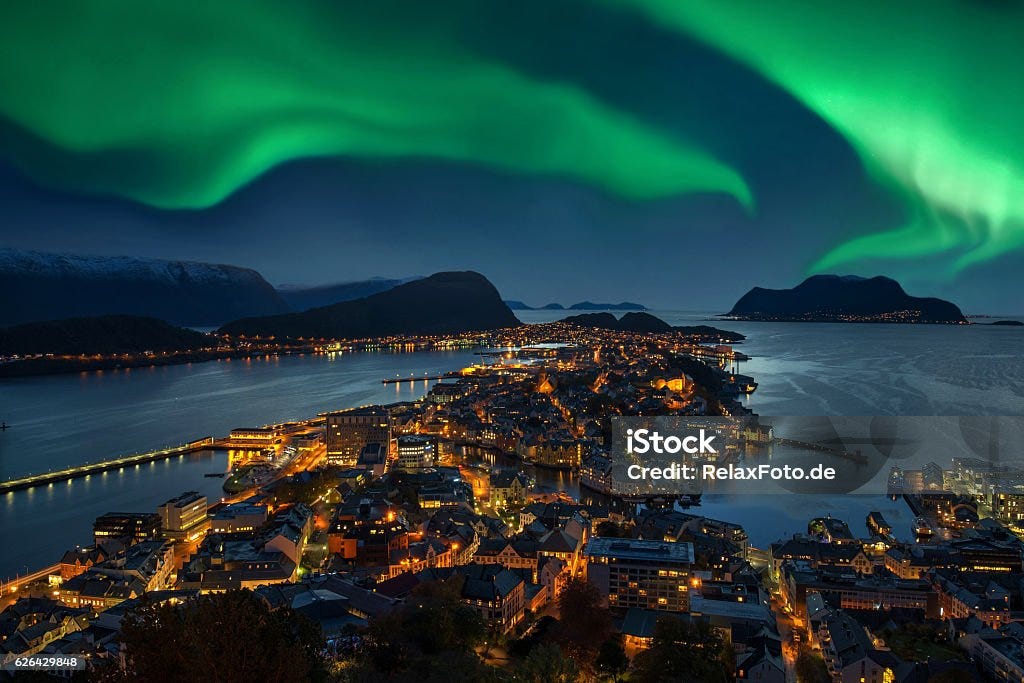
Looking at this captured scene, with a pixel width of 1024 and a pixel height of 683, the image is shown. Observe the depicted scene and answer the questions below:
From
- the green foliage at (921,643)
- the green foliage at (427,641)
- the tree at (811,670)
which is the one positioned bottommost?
the green foliage at (921,643)

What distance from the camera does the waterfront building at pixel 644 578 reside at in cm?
570

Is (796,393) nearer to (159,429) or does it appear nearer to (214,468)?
(214,468)

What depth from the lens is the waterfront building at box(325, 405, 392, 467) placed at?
11984 mm

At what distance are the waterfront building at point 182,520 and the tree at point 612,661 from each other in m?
5.41

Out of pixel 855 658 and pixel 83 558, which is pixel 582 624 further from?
pixel 83 558

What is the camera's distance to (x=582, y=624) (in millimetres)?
4711

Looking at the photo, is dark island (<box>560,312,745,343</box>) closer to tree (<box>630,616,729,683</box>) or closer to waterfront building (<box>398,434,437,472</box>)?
waterfront building (<box>398,434,437,472</box>)

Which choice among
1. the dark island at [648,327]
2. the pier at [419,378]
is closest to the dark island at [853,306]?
the dark island at [648,327]

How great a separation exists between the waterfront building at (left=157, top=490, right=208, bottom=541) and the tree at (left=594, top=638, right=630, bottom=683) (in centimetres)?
541

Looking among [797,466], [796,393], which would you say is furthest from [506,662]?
[796,393]

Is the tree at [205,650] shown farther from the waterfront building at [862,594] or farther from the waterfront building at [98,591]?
the waterfront building at [862,594]

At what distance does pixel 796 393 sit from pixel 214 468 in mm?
13908

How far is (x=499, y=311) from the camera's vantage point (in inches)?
2127

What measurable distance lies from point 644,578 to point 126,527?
580 centimetres
